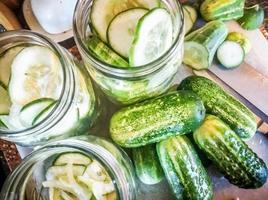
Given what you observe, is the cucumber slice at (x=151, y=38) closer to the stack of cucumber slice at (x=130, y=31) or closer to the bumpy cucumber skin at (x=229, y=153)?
the stack of cucumber slice at (x=130, y=31)

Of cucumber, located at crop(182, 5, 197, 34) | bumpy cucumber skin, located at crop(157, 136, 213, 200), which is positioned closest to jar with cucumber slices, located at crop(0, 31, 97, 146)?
bumpy cucumber skin, located at crop(157, 136, 213, 200)

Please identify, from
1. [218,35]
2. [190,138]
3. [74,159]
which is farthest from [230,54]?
[74,159]

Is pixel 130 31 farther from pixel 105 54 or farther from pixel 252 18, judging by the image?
pixel 252 18

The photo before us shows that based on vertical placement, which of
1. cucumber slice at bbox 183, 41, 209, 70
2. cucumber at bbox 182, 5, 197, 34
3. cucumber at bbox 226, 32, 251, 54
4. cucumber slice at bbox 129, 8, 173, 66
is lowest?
cucumber slice at bbox 183, 41, 209, 70

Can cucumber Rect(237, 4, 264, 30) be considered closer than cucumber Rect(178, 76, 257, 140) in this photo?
No

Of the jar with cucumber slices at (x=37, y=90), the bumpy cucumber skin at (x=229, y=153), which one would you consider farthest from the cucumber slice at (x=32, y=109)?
the bumpy cucumber skin at (x=229, y=153)

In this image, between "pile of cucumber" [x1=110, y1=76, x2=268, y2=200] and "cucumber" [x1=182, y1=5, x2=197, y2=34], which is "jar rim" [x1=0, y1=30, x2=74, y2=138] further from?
"cucumber" [x1=182, y1=5, x2=197, y2=34]

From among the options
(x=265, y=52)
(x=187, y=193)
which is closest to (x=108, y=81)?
(x=187, y=193)

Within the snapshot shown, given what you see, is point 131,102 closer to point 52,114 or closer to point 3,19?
point 52,114
